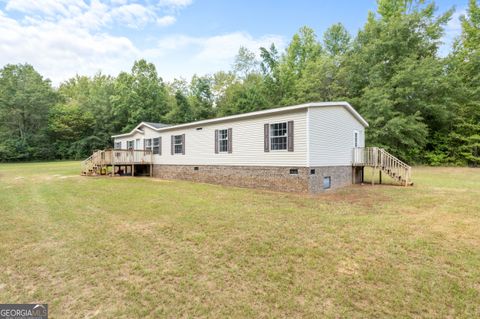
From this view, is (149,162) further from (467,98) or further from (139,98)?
(467,98)

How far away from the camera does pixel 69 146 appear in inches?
1361

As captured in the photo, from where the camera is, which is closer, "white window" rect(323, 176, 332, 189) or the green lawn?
the green lawn

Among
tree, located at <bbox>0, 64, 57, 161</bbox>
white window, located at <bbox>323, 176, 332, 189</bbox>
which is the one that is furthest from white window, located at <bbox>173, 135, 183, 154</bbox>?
tree, located at <bbox>0, 64, 57, 161</bbox>

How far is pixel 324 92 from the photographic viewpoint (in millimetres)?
25828

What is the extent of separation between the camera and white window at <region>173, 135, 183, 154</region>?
15.4m

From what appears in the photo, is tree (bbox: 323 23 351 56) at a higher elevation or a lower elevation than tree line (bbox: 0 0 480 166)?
higher

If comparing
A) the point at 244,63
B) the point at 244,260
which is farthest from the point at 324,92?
the point at 244,260

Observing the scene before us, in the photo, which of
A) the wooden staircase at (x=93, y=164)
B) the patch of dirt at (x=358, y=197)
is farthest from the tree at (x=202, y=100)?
the patch of dirt at (x=358, y=197)

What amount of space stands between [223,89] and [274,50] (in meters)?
8.55

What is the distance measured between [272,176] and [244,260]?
22.2ft

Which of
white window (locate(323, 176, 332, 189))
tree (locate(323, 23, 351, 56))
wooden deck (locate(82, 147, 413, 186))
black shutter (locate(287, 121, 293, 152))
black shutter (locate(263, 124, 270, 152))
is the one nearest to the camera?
black shutter (locate(287, 121, 293, 152))

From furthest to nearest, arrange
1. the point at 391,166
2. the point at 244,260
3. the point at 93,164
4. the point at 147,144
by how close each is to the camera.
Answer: the point at 147,144, the point at 93,164, the point at 391,166, the point at 244,260

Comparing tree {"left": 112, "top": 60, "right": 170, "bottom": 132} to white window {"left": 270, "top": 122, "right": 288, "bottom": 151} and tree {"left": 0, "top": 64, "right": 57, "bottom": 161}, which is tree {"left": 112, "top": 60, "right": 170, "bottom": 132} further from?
white window {"left": 270, "top": 122, "right": 288, "bottom": 151}

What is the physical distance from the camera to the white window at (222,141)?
12672mm
